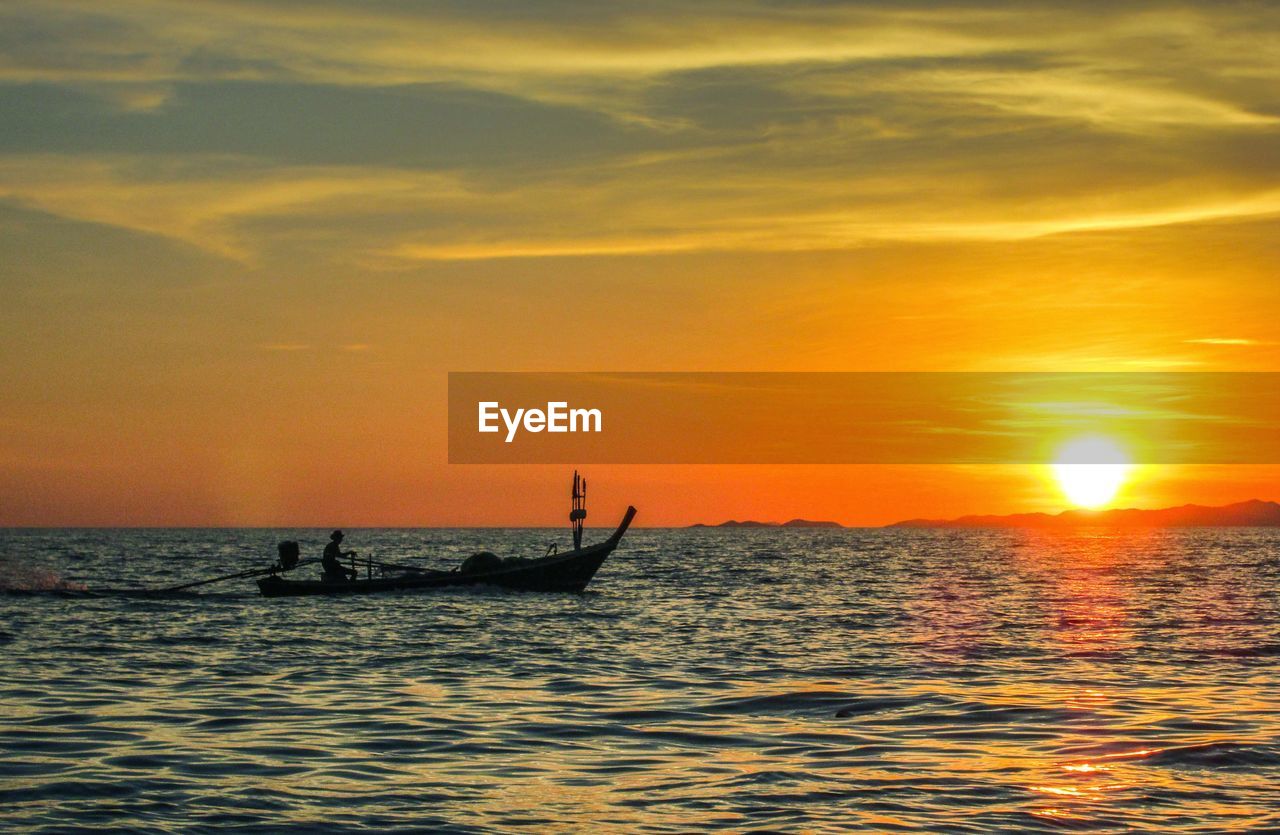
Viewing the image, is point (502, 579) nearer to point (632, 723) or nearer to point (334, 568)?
point (334, 568)

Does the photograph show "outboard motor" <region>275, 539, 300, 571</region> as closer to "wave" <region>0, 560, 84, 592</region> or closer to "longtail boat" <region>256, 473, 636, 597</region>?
"longtail boat" <region>256, 473, 636, 597</region>

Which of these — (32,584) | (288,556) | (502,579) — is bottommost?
(32,584)

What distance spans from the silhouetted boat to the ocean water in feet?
19.6

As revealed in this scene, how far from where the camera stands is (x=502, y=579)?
5203 centimetres

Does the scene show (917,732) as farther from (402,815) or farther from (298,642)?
(298,642)

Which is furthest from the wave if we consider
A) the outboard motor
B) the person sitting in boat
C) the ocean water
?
the ocean water

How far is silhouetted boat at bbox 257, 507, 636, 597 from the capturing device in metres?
49.7

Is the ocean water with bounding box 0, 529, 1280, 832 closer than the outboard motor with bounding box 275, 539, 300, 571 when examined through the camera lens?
Yes

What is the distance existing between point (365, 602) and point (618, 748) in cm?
3354

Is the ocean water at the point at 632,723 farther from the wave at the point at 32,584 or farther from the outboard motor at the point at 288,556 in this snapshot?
the wave at the point at 32,584

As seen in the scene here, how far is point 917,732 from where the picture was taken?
19.9m

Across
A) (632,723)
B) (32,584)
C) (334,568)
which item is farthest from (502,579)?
(632,723)

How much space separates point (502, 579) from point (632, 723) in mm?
31516

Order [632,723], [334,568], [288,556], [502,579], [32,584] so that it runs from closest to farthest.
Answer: [632,723], [288,556], [334,568], [502,579], [32,584]
